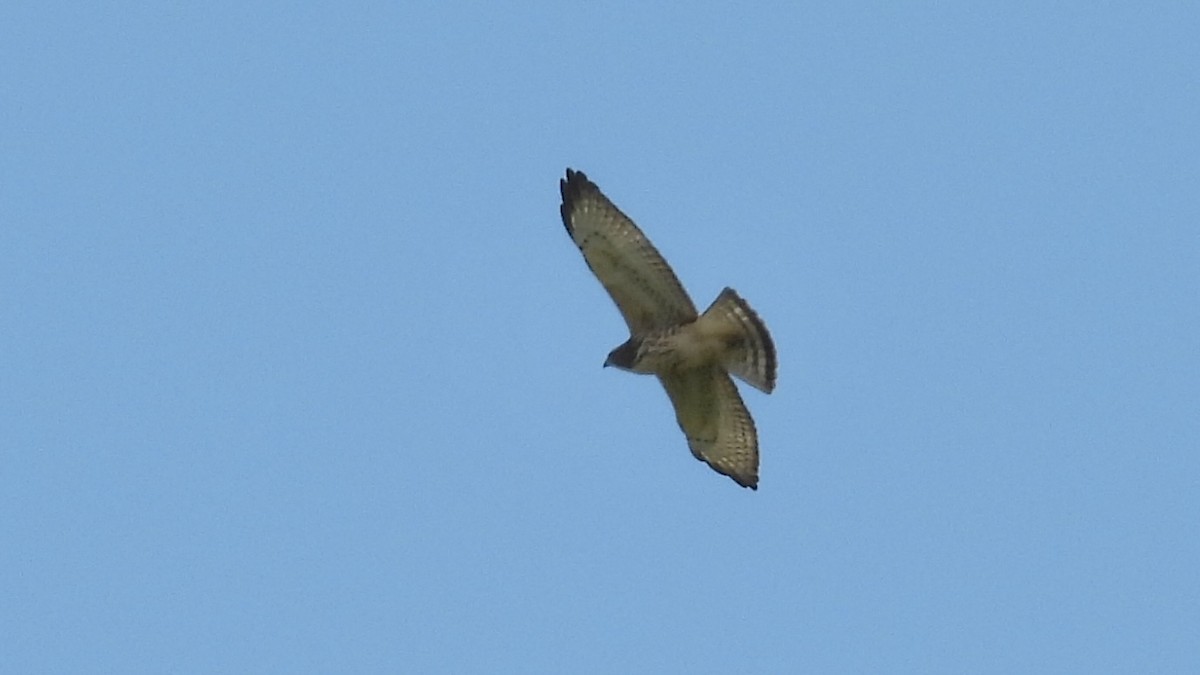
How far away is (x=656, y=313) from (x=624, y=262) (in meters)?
0.42

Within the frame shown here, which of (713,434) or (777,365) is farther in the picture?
(713,434)

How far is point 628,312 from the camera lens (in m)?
15.8

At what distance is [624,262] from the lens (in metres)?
15.6

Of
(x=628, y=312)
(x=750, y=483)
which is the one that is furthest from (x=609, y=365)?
(x=750, y=483)

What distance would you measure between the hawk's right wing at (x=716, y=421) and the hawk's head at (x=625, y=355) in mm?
359

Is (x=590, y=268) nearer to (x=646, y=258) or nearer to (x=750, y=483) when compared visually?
(x=646, y=258)

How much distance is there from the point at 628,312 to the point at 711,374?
28.3 inches

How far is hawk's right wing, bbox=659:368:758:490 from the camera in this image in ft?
52.9

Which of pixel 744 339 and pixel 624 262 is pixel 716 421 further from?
pixel 624 262

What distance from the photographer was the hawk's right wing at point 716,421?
16109 mm

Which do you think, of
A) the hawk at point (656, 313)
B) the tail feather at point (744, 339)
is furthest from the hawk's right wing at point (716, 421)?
the tail feather at point (744, 339)

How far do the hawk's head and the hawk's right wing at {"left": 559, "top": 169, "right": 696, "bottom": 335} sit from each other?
100 millimetres

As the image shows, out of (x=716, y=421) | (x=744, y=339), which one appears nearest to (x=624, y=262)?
(x=744, y=339)

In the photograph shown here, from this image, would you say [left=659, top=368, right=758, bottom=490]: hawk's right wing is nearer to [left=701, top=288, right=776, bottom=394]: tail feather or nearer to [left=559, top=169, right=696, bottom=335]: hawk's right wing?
[left=701, top=288, right=776, bottom=394]: tail feather
